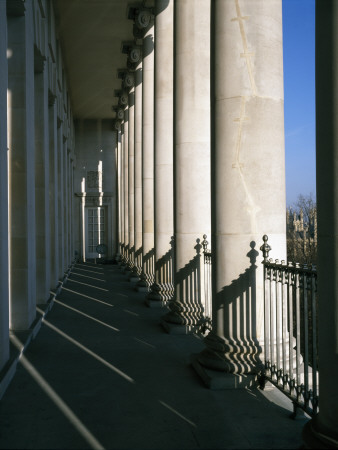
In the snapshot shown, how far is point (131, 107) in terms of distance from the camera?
180ft

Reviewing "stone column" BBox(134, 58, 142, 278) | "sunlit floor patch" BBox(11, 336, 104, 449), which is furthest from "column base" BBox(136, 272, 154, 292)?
"sunlit floor patch" BBox(11, 336, 104, 449)

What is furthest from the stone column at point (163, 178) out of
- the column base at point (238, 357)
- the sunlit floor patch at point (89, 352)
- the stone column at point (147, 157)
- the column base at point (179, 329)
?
Answer: the column base at point (238, 357)

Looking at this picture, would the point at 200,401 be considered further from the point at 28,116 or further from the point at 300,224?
the point at 300,224

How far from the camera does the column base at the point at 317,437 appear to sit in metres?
7.46

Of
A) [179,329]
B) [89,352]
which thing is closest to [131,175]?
[179,329]

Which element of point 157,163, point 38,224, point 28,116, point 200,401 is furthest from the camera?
point 157,163

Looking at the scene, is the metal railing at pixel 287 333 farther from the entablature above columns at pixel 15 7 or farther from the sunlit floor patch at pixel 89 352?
the entablature above columns at pixel 15 7

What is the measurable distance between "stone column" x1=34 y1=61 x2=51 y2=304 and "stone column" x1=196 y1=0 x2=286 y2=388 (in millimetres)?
14821

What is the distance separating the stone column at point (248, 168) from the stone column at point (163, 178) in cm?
1492

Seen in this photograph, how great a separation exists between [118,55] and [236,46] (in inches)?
1890

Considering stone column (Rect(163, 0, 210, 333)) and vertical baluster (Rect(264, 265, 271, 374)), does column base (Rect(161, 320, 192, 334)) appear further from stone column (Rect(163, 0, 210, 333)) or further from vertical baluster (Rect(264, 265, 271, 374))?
vertical baluster (Rect(264, 265, 271, 374))

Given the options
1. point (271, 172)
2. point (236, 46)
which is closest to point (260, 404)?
point (271, 172)

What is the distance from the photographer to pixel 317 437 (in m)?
7.70

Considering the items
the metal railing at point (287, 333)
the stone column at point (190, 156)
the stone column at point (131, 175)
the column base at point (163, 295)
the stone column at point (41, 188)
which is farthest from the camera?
the stone column at point (131, 175)
